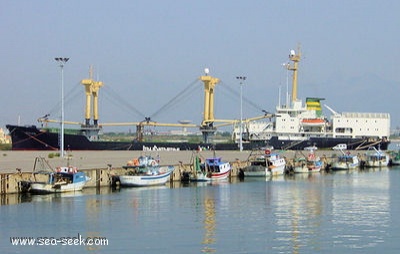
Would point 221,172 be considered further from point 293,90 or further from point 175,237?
point 293,90

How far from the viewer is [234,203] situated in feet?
129

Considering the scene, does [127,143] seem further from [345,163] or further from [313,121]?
[345,163]

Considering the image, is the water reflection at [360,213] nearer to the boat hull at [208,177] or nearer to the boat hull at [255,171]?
the boat hull at [208,177]

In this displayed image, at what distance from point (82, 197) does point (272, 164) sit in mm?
26383

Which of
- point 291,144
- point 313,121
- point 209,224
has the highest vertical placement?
point 313,121

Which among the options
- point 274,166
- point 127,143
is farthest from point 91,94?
point 274,166

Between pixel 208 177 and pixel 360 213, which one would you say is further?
pixel 208 177

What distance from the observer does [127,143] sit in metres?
101

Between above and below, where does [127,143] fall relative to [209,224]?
above

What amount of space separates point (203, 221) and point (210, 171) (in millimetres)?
25781

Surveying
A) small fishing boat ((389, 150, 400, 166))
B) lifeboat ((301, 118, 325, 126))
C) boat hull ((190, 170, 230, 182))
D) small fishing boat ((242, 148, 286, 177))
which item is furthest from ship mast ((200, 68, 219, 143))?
boat hull ((190, 170, 230, 182))

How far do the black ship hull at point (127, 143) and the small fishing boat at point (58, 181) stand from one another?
4771cm

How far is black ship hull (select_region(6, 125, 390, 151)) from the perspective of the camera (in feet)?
310

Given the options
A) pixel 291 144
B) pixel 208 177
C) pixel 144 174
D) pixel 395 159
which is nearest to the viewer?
pixel 144 174
